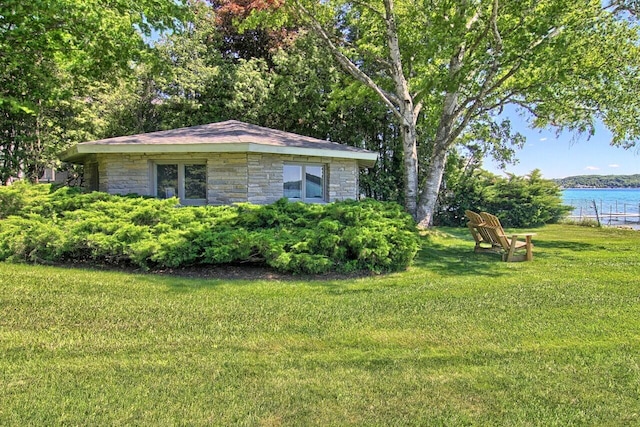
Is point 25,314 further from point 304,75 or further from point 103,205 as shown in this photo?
point 304,75

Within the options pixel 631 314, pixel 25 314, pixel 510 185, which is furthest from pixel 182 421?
pixel 510 185

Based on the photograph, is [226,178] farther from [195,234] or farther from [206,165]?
[195,234]

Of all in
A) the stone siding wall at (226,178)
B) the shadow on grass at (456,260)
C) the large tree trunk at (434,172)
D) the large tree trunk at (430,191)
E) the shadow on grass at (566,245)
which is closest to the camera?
the shadow on grass at (456,260)

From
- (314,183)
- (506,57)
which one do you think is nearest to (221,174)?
(314,183)

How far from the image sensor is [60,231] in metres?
6.66

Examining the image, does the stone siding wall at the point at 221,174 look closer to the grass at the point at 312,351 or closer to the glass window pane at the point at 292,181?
the glass window pane at the point at 292,181

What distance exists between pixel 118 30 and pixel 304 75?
9305mm

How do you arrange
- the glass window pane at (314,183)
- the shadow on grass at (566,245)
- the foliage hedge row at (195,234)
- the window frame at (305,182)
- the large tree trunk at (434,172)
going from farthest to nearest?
1. the large tree trunk at (434,172)
2. the glass window pane at (314,183)
3. the window frame at (305,182)
4. the shadow on grass at (566,245)
5. the foliage hedge row at (195,234)

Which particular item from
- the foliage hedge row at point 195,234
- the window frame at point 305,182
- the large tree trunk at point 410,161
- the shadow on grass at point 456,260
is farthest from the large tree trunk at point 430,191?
the foliage hedge row at point 195,234

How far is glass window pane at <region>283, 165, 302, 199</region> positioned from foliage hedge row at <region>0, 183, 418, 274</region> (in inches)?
108

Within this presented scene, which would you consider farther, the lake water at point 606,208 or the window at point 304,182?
the lake water at point 606,208

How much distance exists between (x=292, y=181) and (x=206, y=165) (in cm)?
231

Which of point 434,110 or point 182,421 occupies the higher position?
point 434,110

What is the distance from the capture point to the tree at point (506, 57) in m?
10.5
